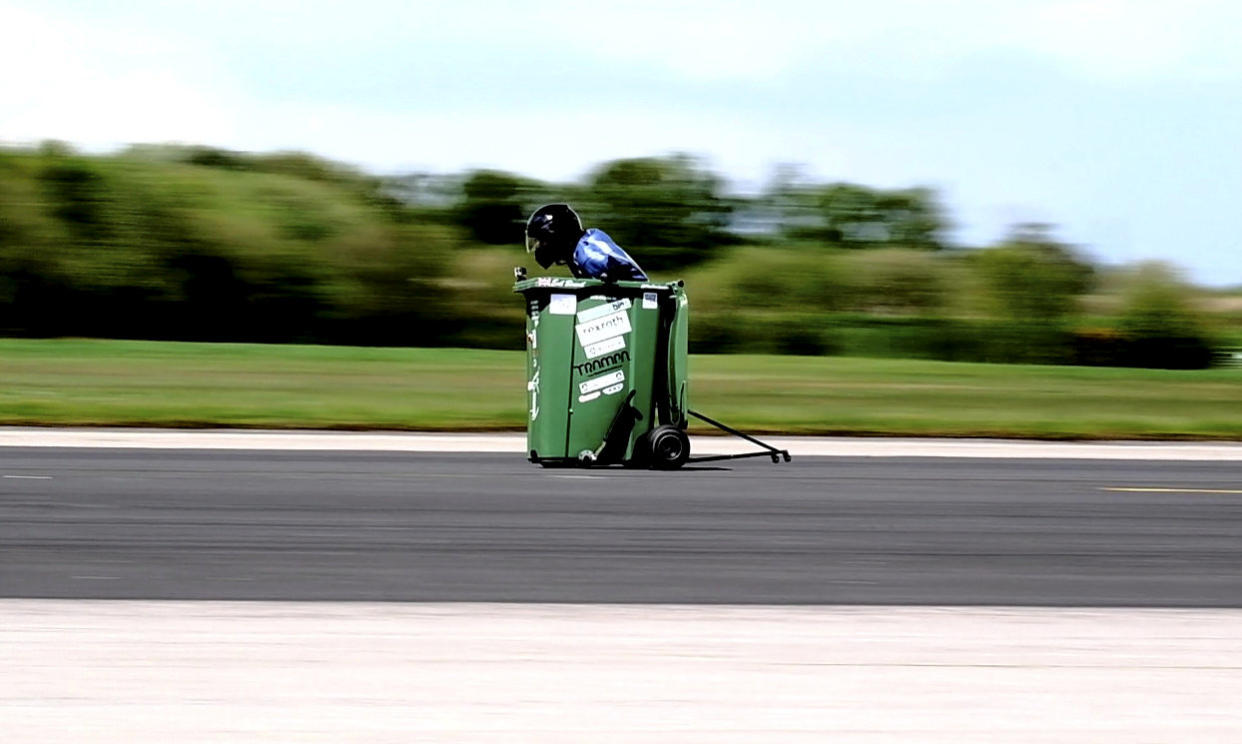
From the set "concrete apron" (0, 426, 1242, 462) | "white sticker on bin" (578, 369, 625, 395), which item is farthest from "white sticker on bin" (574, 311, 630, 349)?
"concrete apron" (0, 426, 1242, 462)

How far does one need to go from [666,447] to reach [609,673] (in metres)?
6.43

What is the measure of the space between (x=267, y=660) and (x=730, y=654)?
1604 mm

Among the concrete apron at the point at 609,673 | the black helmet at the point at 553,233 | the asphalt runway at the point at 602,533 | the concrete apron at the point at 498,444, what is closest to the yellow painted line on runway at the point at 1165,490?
the asphalt runway at the point at 602,533

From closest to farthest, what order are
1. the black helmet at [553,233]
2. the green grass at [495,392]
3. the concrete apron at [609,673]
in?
the concrete apron at [609,673]
the black helmet at [553,233]
the green grass at [495,392]

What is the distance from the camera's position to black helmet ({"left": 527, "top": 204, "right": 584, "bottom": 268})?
12211 mm

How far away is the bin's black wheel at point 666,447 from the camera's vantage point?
1198cm

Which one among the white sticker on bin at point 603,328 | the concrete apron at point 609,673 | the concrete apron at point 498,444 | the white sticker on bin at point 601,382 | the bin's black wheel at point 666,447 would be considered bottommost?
the concrete apron at point 498,444

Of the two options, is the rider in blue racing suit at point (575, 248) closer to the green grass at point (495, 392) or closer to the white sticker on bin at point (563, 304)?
the white sticker on bin at point (563, 304)

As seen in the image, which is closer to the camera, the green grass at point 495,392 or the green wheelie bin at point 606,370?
the green wheelie bin at point 606,370

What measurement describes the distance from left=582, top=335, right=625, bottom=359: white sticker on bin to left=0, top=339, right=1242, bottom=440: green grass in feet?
18.7

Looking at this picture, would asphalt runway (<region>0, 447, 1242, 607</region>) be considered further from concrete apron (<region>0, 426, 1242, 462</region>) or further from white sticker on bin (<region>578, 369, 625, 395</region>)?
concrete apron (<region>0, 426, 1242, 462</region>)

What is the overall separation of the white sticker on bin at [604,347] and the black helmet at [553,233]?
0.79 meters

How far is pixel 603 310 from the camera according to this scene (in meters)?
11.9

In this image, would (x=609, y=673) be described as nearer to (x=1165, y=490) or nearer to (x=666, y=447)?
(x=666, y=447)
